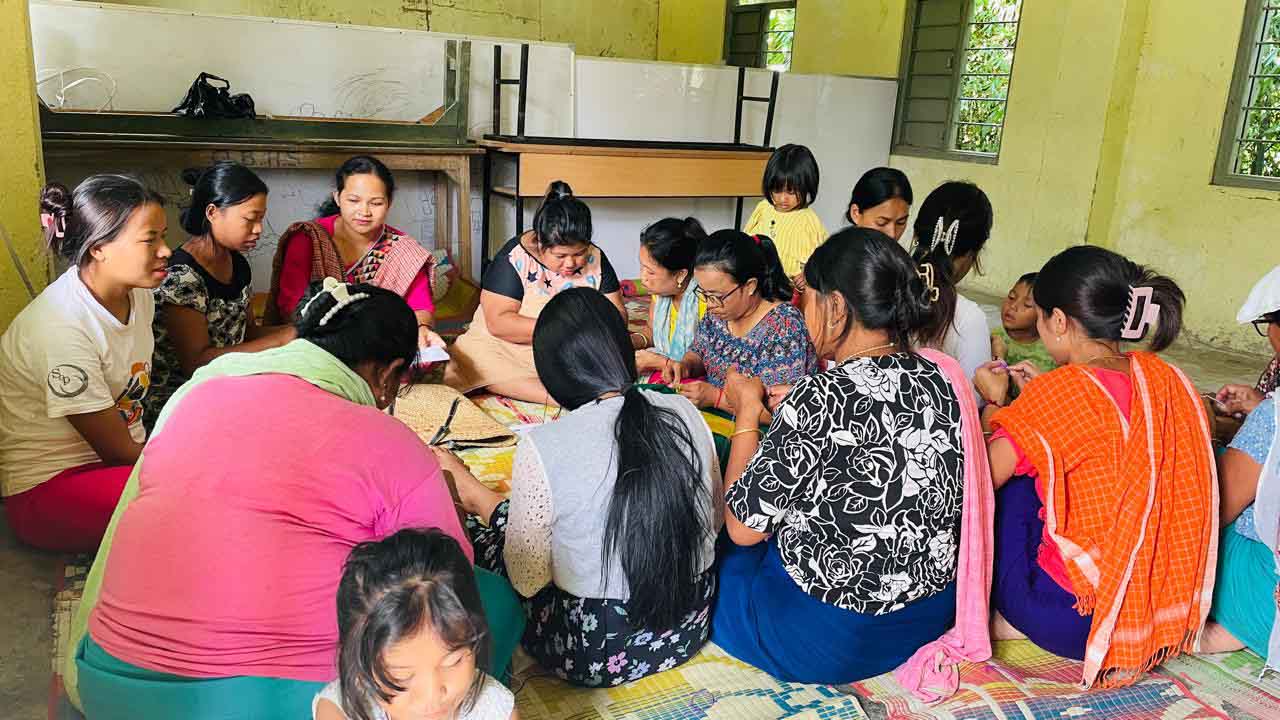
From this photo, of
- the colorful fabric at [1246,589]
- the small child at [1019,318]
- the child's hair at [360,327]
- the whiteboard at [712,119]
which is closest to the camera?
the child's hair at [360,327]

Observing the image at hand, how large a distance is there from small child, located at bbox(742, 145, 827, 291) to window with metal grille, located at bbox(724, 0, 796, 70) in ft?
13.1

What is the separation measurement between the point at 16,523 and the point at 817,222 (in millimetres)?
2938

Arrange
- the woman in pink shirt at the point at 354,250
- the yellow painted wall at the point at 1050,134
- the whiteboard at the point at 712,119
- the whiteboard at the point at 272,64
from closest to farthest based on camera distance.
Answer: the woman in pink shirt at the point at 354,250, the whiteboard at the point at 272,64, the yellow painted wall at the point at 1050,134, the whiteboard at the point at 712,119

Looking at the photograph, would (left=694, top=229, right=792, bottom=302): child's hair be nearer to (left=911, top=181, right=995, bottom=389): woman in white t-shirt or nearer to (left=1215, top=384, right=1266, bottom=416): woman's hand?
(left=911, top=181, right=995, bottom=389): woman in white t-shirt

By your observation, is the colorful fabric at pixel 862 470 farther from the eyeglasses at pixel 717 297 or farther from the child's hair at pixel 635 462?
the eyeglasses at pixel 717 297

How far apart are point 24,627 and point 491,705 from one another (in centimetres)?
128

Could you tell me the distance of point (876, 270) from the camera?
1.74 meters

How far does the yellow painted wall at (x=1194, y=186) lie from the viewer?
195 inches

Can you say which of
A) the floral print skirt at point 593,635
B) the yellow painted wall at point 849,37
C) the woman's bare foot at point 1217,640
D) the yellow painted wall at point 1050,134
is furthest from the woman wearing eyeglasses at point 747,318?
the yellow painted wall at point 849,37

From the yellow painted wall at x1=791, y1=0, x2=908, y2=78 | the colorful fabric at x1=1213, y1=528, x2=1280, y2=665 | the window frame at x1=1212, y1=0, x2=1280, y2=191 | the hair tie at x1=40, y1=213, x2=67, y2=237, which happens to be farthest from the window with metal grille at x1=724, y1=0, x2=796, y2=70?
the hair tie at x1=40, y1=213, x2=67, y2=237

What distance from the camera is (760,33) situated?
787 centimetres

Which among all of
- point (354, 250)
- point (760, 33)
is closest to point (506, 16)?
point (760, 33)

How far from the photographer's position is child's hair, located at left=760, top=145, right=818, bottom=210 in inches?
149

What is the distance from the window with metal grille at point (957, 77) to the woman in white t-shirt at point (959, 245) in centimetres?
364
